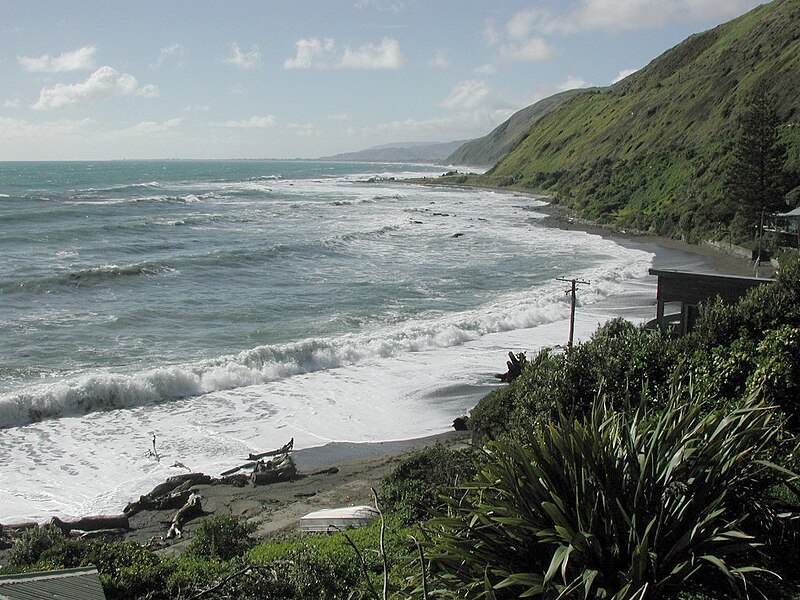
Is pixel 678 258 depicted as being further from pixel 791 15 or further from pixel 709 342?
pixel 791 15

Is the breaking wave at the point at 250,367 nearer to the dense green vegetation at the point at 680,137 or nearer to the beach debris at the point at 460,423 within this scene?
the beach debris at the point at 460,423

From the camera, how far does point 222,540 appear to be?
35.4 feet

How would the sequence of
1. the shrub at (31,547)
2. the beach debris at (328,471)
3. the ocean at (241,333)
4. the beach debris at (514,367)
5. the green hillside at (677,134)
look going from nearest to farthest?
the shrub at (31,547) → the beach debris at (328,471) → the ocean at (241,333) → the beach debris at (514,367) → the green hillside at (677,134)

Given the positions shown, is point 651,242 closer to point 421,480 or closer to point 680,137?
point 680,137

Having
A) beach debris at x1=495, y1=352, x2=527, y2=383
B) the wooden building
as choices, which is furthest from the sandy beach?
the wooden building

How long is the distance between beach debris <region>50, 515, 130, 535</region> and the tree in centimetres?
4501

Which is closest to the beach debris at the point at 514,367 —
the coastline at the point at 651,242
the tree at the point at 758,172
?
the coastline at the point at 651,242

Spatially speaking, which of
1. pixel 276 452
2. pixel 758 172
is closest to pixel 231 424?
pixel 276 452

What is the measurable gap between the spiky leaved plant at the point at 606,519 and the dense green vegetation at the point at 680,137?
1806 inches

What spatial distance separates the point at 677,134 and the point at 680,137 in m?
1.59

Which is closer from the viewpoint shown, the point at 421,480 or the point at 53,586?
the point at 53,586

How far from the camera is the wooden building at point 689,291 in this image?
64.3 feet

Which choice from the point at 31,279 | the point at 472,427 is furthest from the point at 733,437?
the point at 31,279

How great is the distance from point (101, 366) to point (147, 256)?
23.0m
